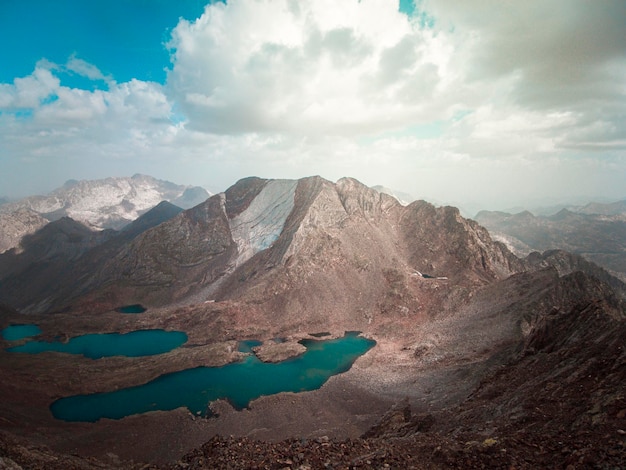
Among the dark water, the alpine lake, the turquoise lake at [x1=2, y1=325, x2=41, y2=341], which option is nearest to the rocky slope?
the dark water

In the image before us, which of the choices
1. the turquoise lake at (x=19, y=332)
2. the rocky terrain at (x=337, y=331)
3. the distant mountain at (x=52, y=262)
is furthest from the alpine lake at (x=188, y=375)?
the distant mountain at (x=52, y=262)

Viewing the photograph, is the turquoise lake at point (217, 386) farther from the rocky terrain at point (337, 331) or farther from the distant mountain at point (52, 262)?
the distant mountain at point (52, 262)

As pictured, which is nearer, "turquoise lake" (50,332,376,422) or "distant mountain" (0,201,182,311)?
"turquoise lake" (50,332,376,422)

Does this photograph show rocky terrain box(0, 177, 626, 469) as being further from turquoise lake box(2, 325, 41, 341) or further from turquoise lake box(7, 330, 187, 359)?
turquoise lake box(7, 330, 187, 359)

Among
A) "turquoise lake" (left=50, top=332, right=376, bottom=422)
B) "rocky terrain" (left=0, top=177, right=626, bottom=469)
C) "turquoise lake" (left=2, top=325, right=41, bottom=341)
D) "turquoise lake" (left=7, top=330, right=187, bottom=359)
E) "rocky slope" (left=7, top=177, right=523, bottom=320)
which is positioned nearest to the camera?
"rocky terrain" (left=0, top=177, right=626, bottom=469)

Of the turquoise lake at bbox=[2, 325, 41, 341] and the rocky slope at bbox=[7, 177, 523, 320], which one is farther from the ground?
the rocky slope at bbox=[7, 177, 523, 320]

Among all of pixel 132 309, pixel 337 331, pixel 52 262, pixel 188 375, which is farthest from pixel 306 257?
pixel 52 262
